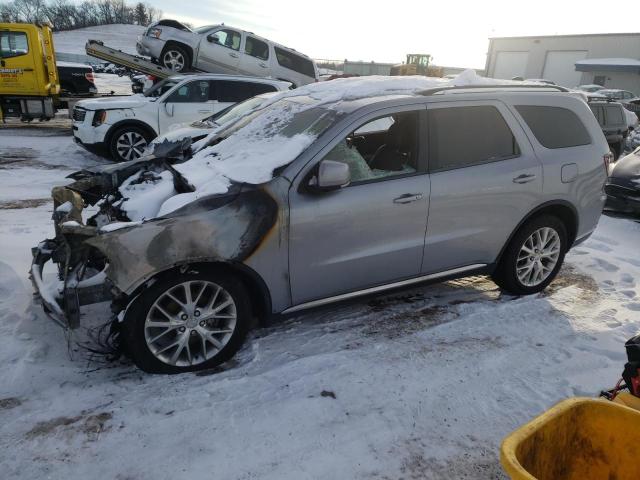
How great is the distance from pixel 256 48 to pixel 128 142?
6100 millimetres

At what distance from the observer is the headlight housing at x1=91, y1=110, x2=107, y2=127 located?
8805mm

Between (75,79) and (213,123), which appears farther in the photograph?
(75,79)

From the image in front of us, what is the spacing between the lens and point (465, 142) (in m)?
3.78

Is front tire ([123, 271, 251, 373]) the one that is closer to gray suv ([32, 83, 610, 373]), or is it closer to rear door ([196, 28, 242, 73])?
gray suv ([32, 83, 610, 373])

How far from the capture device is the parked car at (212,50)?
43.0ft

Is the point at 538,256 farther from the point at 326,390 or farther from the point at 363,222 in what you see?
the point at 326,390

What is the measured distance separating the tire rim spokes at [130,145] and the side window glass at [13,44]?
247 inches

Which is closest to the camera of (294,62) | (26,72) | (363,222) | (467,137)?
(363,222)

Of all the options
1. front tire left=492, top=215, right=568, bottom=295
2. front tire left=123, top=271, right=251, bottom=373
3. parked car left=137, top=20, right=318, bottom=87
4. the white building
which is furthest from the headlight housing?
the white building

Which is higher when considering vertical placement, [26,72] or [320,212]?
[26,72]

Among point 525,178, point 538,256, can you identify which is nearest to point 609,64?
point 538,256

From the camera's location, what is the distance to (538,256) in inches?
171

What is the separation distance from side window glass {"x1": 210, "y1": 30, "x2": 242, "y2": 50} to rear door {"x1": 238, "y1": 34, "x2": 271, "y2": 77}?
0.24m

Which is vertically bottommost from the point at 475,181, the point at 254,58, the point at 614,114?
the point at 475,181
